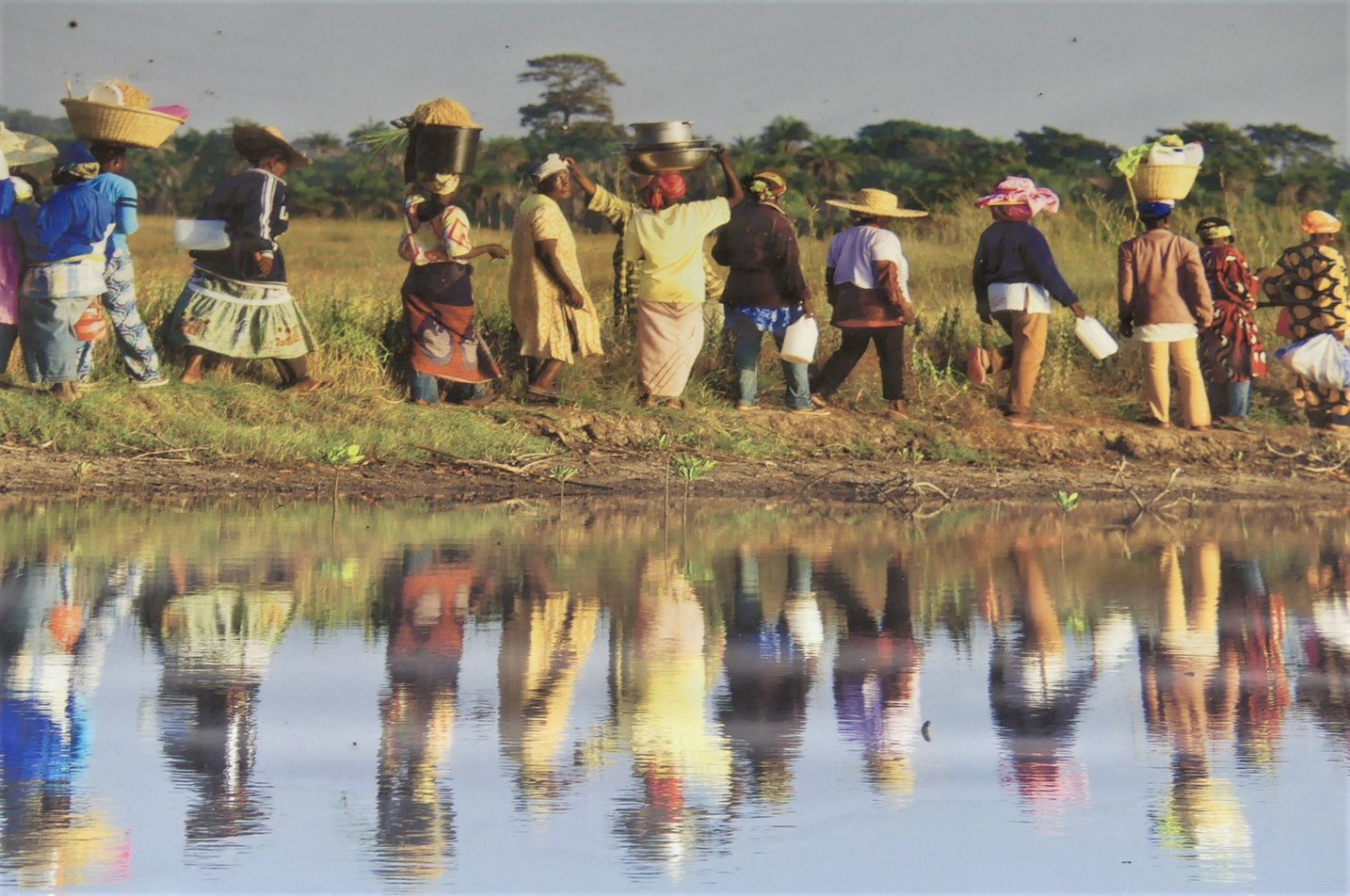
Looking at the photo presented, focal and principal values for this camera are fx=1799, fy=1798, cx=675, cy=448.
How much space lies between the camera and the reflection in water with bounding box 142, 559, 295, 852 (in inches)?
180

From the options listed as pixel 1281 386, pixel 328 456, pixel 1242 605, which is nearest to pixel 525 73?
pixel 1281 386

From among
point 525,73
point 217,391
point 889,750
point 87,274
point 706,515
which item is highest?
point 525,73

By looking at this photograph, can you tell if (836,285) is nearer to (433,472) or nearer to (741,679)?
(433,472)

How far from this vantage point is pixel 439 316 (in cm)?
1344

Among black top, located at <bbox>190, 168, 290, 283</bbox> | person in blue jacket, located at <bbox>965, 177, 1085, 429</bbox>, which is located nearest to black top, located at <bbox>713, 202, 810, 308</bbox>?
person in blue jacket, located at <bbox>965, 177, 1085, 429</bbox>

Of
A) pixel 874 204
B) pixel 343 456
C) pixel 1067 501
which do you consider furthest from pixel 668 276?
pixel 1067 501

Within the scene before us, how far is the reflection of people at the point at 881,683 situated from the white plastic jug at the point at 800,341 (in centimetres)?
578

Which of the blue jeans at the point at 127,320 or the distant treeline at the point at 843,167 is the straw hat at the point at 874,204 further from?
the distant treeline at the point at 843,167

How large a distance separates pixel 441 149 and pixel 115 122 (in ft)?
7.55

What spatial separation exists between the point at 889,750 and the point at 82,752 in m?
2.28

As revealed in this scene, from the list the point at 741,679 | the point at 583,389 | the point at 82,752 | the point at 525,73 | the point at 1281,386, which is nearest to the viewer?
the point at 82,752

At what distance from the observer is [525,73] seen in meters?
45.5

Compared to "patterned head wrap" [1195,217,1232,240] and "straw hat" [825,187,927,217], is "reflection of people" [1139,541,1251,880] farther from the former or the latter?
"patterned head wrap" [1195,217,1232,240]

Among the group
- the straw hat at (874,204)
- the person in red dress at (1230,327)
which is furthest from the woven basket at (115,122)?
the person in red dress at (1230,327)
